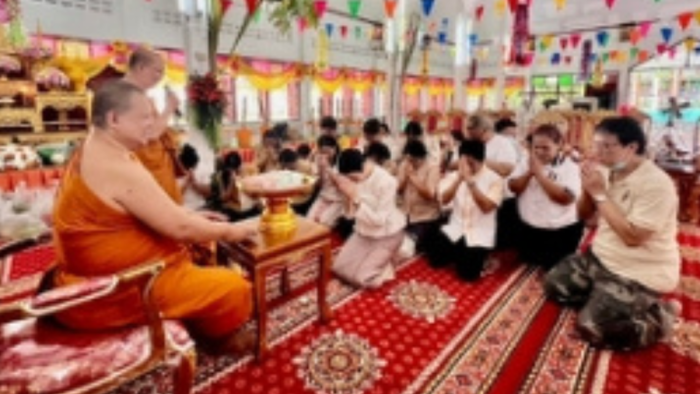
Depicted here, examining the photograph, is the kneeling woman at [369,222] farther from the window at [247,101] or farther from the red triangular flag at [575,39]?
the red triangular flag at [575,39]

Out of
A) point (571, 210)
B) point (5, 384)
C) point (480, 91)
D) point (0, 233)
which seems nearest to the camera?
point (5, 384)

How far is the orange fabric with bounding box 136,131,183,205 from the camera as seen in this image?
6.53 ft

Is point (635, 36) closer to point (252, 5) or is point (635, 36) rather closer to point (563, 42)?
point (563, 42)

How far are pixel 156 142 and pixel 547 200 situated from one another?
2641 millimetres

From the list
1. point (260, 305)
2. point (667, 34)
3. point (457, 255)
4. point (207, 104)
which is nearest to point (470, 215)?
point (457, 255)

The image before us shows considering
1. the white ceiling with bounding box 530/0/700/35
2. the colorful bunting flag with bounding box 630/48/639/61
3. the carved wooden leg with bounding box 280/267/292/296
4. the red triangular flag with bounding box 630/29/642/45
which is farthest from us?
the colorful bunting flag with bounding box 630/48/639/61

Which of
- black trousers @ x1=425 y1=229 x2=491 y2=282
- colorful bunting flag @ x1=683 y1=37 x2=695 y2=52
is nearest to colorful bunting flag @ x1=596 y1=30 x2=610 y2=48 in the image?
colorful bunting flag @ x1=683 y1=37 x2=695 y2=52

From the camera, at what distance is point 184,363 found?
54.9 inches

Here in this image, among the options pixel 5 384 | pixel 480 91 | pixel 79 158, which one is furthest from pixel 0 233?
pixel 480 91

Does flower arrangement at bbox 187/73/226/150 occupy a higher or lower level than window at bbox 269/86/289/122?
lower

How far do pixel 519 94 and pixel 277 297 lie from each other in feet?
57.7

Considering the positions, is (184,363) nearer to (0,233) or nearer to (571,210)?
(0,233)

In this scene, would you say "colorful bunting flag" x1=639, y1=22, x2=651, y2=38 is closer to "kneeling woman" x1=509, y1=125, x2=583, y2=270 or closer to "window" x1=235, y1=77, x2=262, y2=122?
"window" x1=235, y1=77, x2=262, y2=122

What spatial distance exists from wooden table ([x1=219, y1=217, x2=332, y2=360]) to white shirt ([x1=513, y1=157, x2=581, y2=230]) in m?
1.74
